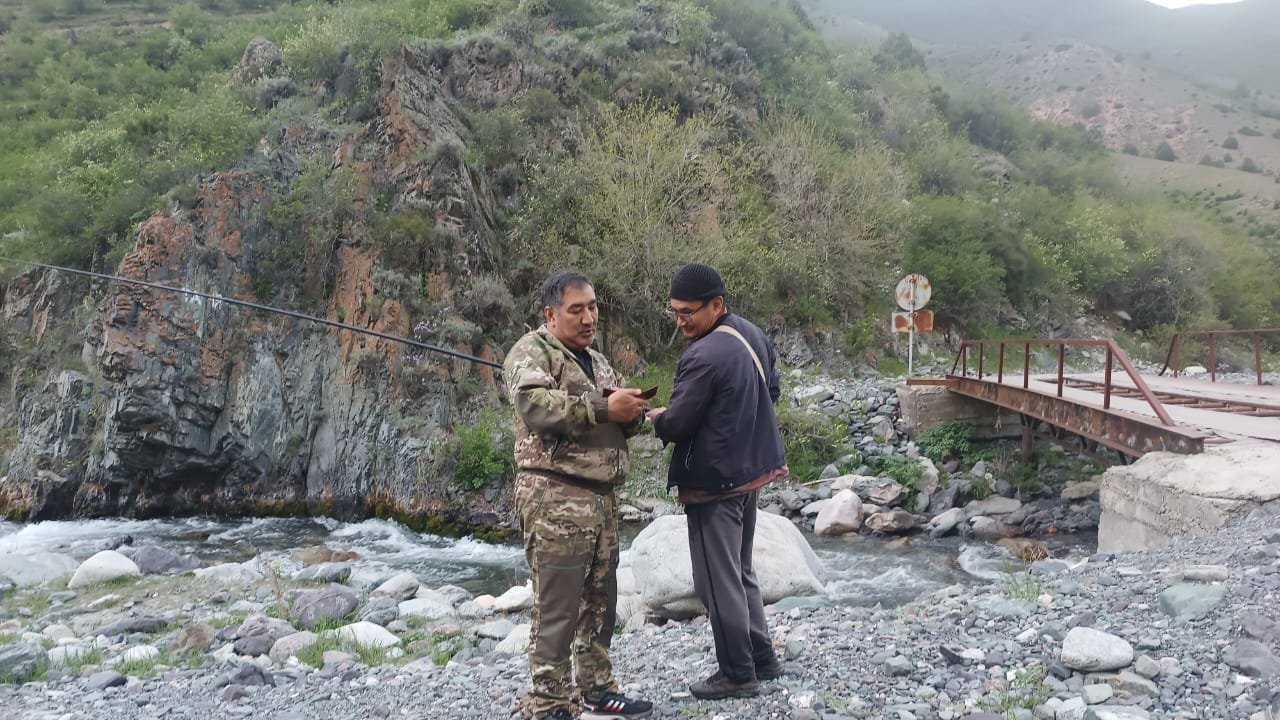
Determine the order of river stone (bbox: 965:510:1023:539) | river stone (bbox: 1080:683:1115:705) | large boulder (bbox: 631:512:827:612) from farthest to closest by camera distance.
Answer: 1. river stone (bbox: 965:510:1023:539)
2. large boulder (bbox: 631:512:827:612)
3. river stone (bbox: 1080:683:1115:705)

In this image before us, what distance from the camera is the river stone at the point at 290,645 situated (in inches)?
216

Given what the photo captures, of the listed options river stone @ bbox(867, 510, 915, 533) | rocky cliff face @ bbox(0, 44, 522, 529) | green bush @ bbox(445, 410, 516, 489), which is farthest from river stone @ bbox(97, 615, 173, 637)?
river stone @ bbox(867, 510, 915, 533)

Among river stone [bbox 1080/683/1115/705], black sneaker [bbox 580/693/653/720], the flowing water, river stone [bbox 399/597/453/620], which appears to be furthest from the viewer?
the flowing water

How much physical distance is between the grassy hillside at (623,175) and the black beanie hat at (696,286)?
45.7ft

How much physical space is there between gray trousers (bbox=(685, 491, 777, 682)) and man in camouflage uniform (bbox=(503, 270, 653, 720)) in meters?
0.41

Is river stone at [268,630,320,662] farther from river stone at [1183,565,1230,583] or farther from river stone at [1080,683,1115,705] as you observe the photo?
river stone at [1183,565,1230,583]

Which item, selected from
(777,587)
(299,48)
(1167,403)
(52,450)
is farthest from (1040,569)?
(299,48)

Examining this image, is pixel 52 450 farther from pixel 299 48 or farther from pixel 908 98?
pixel 908 98

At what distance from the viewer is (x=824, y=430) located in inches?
616

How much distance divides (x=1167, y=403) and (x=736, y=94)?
19.8 meters

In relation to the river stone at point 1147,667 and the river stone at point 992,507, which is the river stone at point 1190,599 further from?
the river stone at point 992,507

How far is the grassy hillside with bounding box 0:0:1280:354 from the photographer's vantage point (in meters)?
18.2

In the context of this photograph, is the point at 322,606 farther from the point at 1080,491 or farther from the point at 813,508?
the point at 1080,491

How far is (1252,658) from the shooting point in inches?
134
